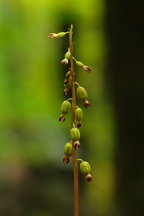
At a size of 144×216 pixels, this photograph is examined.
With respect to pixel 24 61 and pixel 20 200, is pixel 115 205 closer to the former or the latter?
pixel 20 200

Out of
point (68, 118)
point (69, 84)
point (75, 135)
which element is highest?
point (69, 84)

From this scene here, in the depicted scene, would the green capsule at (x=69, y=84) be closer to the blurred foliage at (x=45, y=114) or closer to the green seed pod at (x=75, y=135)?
the green seed pod at (x=75, y=135)

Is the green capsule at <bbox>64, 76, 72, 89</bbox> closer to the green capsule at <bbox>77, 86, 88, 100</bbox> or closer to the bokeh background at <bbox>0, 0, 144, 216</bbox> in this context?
the green capsule at <bbox>77, 86, 88, 100</bbox>

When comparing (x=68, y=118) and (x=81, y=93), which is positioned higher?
(x=81, y=93)

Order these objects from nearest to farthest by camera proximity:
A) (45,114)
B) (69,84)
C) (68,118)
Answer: (69,84)
(68,118)
(45,114)

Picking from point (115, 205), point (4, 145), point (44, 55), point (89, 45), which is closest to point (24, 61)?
point (44, 55)

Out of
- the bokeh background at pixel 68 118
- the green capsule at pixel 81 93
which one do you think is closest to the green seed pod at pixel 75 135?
the green capsule at pixel 81 93

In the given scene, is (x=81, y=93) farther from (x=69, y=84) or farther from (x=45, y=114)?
(x=45, y=114)

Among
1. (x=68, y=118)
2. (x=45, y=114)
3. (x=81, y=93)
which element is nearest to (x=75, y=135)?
(x=81, y=93)
